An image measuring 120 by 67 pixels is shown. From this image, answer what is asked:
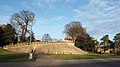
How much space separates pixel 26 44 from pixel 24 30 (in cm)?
1191

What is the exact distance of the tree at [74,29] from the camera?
121m

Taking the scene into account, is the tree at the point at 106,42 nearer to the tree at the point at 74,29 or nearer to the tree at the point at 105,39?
Result: the tree at the point at 105,39

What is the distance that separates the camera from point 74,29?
12125 centimetres

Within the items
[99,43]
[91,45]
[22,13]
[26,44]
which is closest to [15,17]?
[22,13]

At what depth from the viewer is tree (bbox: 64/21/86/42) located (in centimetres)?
12144

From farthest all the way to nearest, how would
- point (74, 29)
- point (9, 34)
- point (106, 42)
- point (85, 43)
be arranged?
point (106, 42) → point (74, 29) → point (85, 43) → point (9, 34)

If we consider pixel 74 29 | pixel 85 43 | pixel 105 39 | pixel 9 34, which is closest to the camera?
pixel 9 34

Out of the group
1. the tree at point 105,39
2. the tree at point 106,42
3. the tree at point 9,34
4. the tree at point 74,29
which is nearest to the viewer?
the tree at point 9,34

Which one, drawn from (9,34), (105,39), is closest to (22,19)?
(9,34)

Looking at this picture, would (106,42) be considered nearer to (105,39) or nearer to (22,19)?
(105,39)

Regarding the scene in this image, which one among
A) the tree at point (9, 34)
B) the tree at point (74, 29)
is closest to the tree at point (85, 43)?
the tree at point (74, 29)

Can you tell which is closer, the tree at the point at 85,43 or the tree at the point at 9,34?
the tree at the point at 9,34

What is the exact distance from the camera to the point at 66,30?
4951 inches

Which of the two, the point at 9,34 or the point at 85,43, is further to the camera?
the point at 85,43
